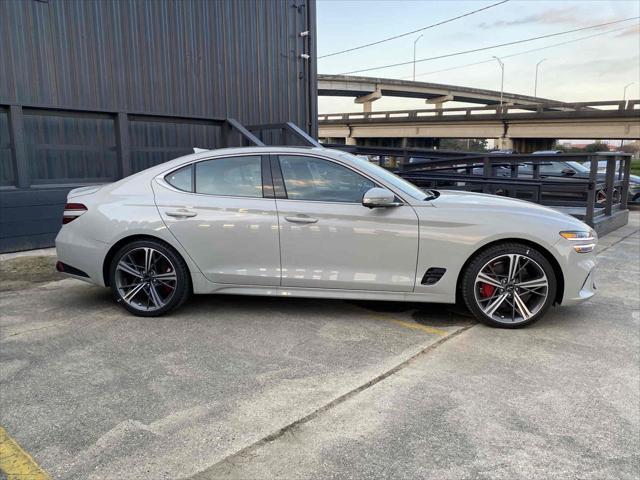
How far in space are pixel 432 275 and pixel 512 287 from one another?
64cm

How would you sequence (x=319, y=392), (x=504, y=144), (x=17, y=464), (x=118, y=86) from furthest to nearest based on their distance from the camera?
(x=504, y=144) < (x=118, y=86) < (x=319, y=392) < (x=17, y=464)

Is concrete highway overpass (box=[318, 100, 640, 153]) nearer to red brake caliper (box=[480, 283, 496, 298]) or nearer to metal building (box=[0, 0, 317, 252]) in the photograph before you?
metal building (box=[0, 0, 317, 252])

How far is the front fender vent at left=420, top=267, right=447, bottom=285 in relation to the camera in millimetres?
4102

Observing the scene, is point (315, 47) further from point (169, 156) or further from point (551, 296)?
point (551, 296)

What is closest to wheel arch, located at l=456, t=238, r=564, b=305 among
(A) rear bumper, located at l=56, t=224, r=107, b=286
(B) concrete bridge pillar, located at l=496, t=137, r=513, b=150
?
(A) rear bumper, located at l=56, t=224, r=107, b=286

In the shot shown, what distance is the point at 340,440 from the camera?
2.57m

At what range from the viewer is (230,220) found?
426 cm

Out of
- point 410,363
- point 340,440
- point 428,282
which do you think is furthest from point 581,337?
point 340,440

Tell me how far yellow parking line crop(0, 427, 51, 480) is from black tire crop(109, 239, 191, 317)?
6.15ft

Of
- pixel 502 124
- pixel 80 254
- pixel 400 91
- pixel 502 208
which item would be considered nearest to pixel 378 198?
pixel 502 208

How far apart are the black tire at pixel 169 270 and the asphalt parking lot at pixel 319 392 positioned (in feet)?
0.37

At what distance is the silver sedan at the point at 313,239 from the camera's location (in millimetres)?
4062

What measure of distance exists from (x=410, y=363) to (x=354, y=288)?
895 mm

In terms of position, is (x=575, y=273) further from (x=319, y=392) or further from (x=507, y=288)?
(x=319, y=392)
